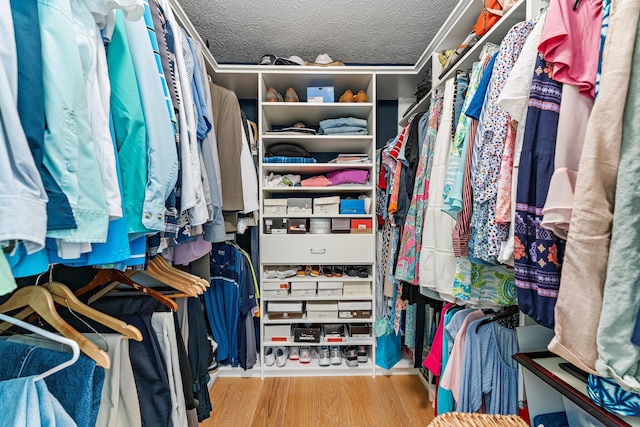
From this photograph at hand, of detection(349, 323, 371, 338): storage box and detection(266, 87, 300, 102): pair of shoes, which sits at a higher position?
detection(266, 87, 300, 102): pair of shoes

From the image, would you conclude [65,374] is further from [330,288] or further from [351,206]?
[351,206]

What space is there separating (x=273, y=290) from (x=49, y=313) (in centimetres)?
137

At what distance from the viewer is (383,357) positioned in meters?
2.02

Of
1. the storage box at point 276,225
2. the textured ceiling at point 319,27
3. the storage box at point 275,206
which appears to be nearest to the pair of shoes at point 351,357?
the storage box at point 276,225

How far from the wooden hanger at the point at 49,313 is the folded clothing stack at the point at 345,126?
5.60 feet

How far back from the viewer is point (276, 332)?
2025 millimetres

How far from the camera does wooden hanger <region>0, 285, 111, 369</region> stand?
0.65m

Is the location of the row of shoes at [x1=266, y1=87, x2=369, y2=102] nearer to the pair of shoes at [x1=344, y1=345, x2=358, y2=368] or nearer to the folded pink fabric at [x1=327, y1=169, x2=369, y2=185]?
the folded pink fabric at [x1=327, y1=169, x2=369, y2=185]

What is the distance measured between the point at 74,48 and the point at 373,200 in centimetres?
167

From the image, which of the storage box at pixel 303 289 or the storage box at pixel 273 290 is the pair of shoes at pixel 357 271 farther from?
the storage box at pixel 273 290

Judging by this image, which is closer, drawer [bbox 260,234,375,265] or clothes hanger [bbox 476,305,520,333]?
clothes hanger [bbox 476,305,520,333]

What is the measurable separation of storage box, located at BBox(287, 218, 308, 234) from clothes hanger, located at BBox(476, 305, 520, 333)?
3.86 feet

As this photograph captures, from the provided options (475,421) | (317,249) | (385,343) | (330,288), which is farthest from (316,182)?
(475,421)

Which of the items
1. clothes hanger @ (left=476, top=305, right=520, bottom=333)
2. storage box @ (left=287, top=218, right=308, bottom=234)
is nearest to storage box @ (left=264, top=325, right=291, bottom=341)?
storage box @ (left=287, top=218, right=308, bottom=234)
